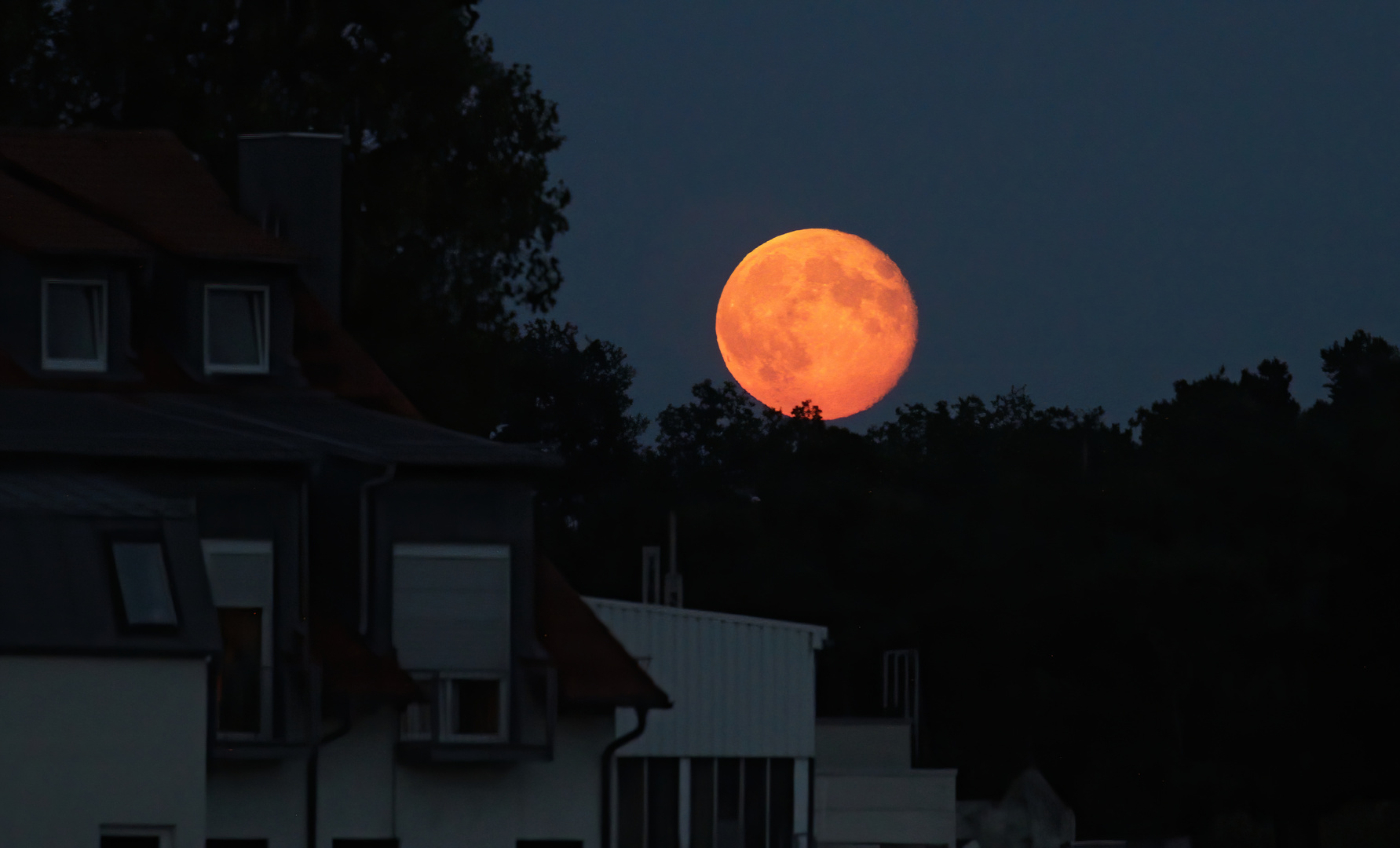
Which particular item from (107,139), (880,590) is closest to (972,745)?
(880,590)

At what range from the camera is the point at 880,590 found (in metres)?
94.9

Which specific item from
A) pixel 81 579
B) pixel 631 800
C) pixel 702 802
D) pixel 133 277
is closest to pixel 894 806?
pixel 702 802

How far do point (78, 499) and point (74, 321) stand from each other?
23.4ft

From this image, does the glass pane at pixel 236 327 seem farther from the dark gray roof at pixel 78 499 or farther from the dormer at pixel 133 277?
the dark gray roof at pixel 78 499

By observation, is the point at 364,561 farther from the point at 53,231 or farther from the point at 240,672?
the point at 53,231

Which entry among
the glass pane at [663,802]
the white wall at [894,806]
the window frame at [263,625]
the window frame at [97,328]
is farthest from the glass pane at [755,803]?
the window frame at [97,328]

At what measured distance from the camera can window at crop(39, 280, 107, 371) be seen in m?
35.6

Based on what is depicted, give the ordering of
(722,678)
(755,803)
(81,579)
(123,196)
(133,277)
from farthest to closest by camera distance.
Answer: (722,678) < (755,803) < (123,196) < (133,277) < (81,579)

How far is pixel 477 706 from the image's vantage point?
34.8 meters

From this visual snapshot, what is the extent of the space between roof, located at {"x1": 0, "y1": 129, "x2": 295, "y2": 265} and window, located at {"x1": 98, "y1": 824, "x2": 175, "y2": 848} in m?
10.4

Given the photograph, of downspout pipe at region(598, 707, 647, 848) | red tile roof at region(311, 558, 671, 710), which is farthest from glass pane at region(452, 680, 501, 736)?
downspout pipe at region(598, 707, 647, 848)

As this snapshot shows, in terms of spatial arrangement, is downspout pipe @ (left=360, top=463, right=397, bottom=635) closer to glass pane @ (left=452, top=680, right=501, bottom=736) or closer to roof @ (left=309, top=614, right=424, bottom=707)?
roof @ (left=309, top=614, right=424, bottom=707)

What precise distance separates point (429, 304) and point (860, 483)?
53.6 m

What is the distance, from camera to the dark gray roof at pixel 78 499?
1123 inches
